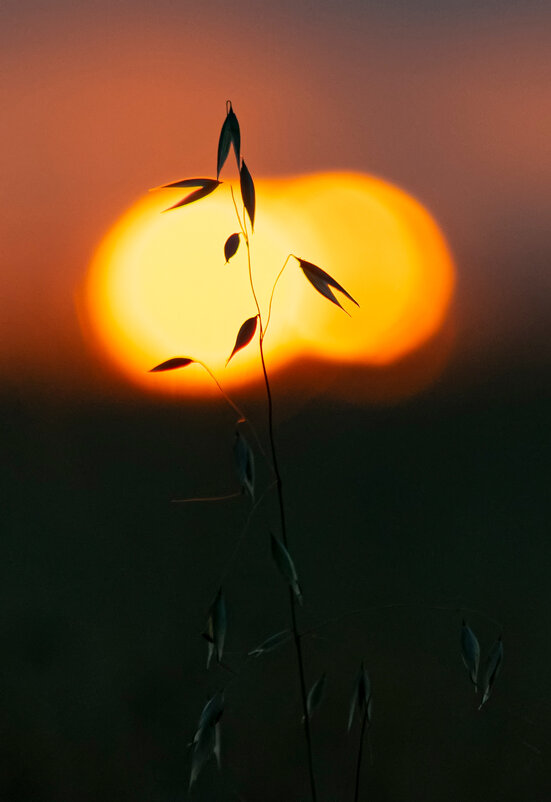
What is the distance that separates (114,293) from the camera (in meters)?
0.92

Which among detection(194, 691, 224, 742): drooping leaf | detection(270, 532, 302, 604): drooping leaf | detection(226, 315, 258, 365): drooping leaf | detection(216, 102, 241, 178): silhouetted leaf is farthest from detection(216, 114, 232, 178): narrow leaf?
detection(194, 691, 224, 742): drooping leaf

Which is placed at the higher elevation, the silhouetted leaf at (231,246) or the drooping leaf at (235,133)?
the drooping leaf at (235,133)

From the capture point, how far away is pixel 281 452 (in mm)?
925

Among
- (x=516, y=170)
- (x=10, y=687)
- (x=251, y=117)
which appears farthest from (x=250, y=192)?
(x=10, y=687)

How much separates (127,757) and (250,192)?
2.21 ft

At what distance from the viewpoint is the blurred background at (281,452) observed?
0.88 meters

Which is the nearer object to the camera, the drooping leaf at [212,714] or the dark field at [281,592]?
the drooping leaf at [212,714]

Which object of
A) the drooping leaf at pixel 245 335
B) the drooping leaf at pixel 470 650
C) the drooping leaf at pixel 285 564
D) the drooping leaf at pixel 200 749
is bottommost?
the drooping leaf at pixel 200 749

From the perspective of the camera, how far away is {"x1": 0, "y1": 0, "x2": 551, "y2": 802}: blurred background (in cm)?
88

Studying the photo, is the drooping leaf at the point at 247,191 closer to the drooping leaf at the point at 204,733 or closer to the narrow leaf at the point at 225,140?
the narrow leaf at the point at 225,140

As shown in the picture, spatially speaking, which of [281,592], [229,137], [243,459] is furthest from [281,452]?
[229,137]

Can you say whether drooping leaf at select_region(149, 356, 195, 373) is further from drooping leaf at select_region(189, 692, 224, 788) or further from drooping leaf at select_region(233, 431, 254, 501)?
drooping leaf at select_region(189, 692, 224, 788)

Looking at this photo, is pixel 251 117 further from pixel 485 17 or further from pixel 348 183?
pixel 485 17

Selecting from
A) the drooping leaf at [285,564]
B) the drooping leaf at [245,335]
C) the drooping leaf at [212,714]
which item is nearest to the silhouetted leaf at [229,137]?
the drooping leaf at [245,335]
